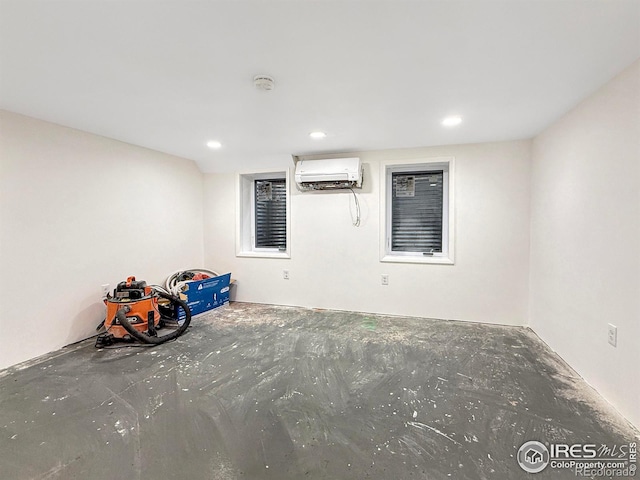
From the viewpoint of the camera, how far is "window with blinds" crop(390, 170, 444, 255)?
3.67 metres

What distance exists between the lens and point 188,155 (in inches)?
155

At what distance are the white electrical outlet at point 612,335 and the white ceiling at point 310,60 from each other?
1622 millimetres

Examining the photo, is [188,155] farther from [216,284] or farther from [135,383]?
[135,383]

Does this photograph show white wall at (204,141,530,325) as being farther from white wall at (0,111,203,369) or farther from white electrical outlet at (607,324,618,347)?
white electrical outlet at (607,324,618,347)

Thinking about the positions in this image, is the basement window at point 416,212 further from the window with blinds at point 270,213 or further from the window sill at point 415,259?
the window with blinds at point 270,213

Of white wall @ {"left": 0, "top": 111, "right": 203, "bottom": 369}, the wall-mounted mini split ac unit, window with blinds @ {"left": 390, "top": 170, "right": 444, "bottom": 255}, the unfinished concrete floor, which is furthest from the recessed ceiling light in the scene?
white wall @ {"left": 0, "top": 111, "right": 203, "bottom": 369}

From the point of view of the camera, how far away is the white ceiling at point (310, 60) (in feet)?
4.19

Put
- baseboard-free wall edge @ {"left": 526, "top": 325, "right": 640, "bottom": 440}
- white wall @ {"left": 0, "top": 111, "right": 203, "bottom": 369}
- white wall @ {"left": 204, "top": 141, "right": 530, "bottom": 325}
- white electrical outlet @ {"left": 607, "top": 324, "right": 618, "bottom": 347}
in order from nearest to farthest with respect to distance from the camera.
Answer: baseboard-free wall edge @ {"left": 526, "top": 325, "right": 640, "bottom": 440} → white electrical outlet @ {"left": 607, "top": 324, "right": 618, "bottom": 347} → white wall @ {"left": 0, "top": 111, "right": 203, "bottom": 369} → white wall @ {"left": 204, "top": 141, "right": 530, "bottom": 325}

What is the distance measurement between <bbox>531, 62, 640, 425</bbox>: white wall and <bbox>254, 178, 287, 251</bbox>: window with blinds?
3.22 metres

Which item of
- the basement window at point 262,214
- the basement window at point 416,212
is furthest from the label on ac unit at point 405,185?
the basement window at point 262,214

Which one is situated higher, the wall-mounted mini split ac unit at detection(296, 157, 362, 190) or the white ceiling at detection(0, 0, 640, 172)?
the white ceiling at detection(0, 0, 640, 172)

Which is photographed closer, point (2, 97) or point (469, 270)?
point (2, 97)

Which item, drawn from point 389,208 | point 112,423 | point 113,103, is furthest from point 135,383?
point 389,208

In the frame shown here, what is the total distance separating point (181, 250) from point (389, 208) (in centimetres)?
303
